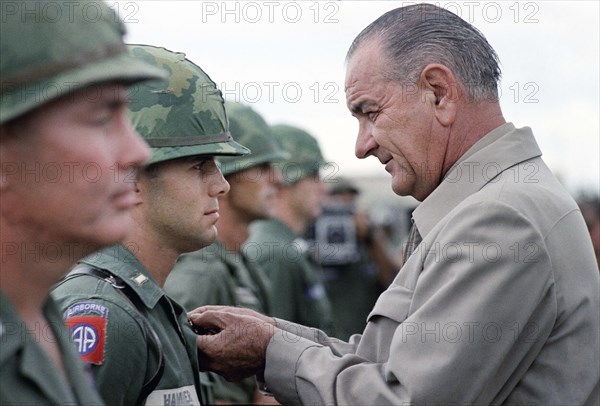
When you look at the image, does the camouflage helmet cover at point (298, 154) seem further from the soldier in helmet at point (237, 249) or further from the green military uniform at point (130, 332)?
the green military uniform at point (130, 332)

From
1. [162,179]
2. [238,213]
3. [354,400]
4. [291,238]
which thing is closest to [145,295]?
[162,179]

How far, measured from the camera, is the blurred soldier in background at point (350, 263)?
420 inches

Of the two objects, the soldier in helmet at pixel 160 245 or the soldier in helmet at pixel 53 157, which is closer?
the soldier in helmet at pixel 53 157

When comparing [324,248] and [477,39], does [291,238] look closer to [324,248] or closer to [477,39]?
[324,248]

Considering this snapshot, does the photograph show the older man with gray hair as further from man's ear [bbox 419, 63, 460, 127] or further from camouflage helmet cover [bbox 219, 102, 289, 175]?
camouflage helmet cover [bbox 219, 102, 289, 175]

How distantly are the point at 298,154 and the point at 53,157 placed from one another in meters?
7.99

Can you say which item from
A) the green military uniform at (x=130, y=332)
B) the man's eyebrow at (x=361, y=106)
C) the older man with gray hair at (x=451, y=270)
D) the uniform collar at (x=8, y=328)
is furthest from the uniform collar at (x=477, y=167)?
the uniform collar at (x=8, y=328)

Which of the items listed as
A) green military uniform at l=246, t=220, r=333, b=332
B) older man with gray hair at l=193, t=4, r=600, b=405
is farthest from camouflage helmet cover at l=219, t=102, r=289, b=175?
older man with gray hair at l=193, t=4, r=600, b=405

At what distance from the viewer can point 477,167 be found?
3.29 m

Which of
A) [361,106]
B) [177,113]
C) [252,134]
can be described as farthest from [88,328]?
[252,134]

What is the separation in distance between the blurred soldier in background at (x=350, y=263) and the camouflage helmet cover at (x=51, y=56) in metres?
8.70

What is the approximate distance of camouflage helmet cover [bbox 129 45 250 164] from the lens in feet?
11.3

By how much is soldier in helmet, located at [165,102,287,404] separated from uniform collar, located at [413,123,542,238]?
236cm

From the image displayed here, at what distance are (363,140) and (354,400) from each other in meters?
A: 1.00
